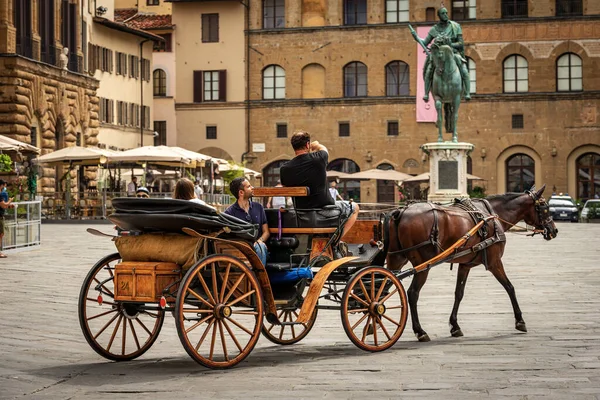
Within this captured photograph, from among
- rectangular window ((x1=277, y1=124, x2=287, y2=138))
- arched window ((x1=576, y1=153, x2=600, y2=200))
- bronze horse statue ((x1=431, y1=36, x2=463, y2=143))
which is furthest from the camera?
rectangular window ((x1=277, y1=124, x2=287, y2=138))

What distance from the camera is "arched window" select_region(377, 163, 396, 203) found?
214 ft

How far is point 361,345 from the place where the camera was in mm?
10477

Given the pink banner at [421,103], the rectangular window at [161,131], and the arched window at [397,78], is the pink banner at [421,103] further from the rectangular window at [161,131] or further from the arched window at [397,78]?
the rectangular window at [161,131]

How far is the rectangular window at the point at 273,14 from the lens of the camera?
221 feet

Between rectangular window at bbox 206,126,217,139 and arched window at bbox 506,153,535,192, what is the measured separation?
638 inches

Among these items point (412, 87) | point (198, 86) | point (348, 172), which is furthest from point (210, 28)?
point (412, 87)

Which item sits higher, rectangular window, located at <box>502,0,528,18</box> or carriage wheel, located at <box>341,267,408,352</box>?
A: rectangular window, located at <box>502,0,528,18</box>

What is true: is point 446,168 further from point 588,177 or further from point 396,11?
point 396,11

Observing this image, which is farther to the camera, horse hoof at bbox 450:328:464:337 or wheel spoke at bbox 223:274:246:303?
horse hoof at bbox 450:328:464:337

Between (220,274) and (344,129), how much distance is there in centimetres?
5714

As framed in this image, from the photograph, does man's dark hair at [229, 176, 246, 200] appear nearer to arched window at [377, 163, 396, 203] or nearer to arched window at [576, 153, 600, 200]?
arched window at [377, 163, 396, 203]

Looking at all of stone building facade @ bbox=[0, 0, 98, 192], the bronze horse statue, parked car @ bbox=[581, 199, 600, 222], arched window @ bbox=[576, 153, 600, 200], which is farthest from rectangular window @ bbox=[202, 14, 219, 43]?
the bronze horse statue

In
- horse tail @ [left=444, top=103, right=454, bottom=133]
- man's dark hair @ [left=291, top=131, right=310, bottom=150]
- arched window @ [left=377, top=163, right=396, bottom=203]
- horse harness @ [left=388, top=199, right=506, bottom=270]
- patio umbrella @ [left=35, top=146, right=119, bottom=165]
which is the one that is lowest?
horse harness @ [left=388, top=199, right=506, bottom=270]

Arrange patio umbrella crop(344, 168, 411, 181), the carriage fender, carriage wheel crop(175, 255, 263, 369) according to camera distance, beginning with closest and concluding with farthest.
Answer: carriage wheel crop(175, 255, 263, 369) < the carriage fender < patio umbrella crop(344, 168, 411, 181)
